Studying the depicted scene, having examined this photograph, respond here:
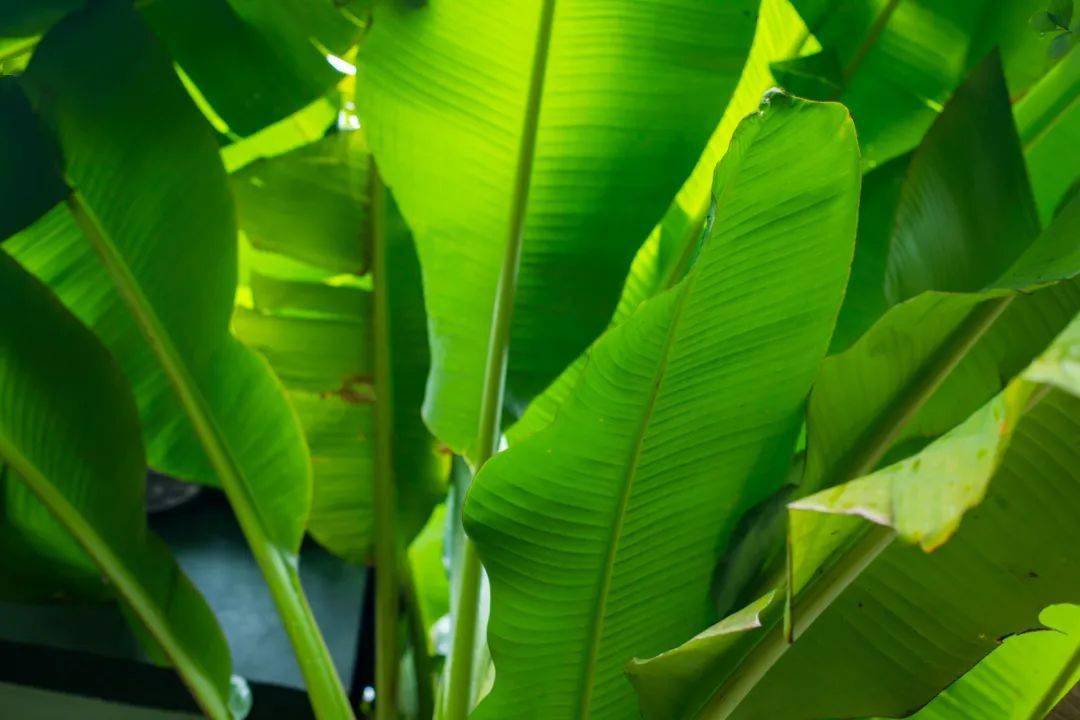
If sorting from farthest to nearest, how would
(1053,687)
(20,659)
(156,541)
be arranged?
(20,659) → (156,541) → (1053,687)

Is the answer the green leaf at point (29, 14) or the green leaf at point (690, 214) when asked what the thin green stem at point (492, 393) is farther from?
the green leaf at point (29, 14)

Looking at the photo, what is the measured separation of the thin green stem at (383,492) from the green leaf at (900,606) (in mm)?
331

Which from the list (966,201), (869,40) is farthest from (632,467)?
(869,40)

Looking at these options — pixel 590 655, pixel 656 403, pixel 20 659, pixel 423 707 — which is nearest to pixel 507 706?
pixel 590 655

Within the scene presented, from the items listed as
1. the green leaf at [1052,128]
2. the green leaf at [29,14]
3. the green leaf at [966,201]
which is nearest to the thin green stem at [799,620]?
the green leaf at [966,201]

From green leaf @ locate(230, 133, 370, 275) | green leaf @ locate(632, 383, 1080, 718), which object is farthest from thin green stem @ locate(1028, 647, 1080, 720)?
green leaf @ locate(230, 133, 370, 275)

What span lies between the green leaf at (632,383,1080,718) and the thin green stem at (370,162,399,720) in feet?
1.08

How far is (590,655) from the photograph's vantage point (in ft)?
1.62

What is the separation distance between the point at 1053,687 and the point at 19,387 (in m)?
0.66

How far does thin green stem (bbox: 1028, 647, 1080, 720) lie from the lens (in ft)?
1.85

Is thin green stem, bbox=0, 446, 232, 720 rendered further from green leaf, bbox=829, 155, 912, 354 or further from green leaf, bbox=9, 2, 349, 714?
green leaf, bbox=829, 155, 912, 354

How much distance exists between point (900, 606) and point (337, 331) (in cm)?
48

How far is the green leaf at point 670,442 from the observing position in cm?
40

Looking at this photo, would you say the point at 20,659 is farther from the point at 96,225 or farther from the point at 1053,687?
the point at 1053,687
